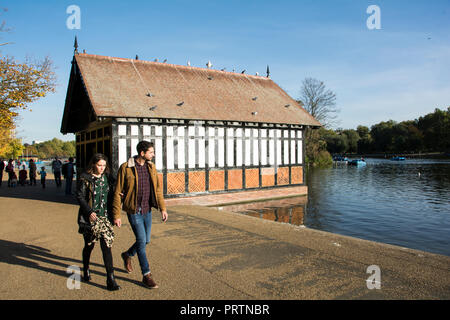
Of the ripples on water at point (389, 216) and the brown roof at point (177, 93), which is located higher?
the brown roof at point (177, 93)

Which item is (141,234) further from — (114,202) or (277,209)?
(277,209)

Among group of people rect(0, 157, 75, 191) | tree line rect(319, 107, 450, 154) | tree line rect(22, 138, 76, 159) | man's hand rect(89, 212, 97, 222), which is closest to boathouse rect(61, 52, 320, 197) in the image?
group of people rect(0, 157, 75, 191)

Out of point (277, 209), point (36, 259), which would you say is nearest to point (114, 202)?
point (36, 259)

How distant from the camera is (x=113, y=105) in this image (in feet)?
40.2

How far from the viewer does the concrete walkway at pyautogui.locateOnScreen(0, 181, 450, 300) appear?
4289 millimetres

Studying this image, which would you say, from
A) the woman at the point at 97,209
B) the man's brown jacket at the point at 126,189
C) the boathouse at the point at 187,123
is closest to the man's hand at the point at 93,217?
the woman at the point at 97,209

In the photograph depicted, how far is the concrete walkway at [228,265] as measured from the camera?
4.29m

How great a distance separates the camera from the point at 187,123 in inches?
548

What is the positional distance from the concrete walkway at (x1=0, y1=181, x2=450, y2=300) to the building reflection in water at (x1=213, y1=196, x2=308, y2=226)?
14.3ft

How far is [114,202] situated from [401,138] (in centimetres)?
11488

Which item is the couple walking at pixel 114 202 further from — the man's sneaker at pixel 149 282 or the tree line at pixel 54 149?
the tree line at pixel 54 149

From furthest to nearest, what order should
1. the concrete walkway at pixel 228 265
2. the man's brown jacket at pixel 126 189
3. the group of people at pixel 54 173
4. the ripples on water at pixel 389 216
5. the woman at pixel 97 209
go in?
the group of people at pixel 54 173 → the ripples on water at pixel 389 216 → the man's brown jacket at pixel 126 189 → the woman at pixel 97 209 → the concrete walkway at pixel 228 265

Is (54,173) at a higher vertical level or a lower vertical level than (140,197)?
lower
